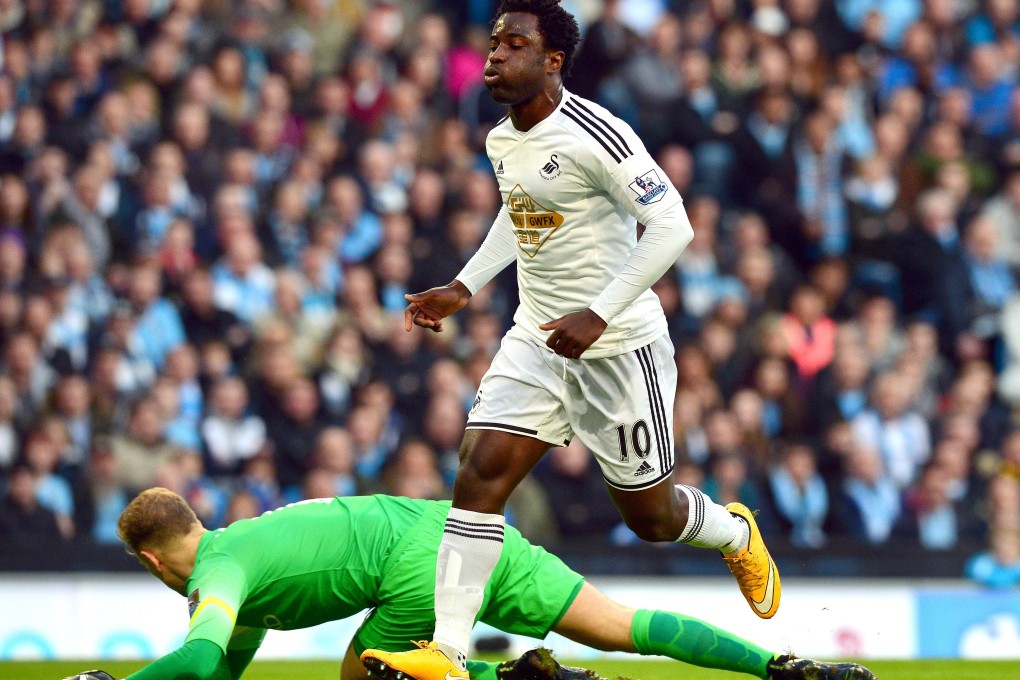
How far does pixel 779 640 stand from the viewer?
33.7 ft

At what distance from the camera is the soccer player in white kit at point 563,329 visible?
5.53m

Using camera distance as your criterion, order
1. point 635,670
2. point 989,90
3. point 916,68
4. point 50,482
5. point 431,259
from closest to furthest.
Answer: point 635,670 < point 50,482 < point 431,259 < point 989,90 < point 916,68

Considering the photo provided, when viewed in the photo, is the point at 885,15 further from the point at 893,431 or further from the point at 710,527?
the point at 710,527

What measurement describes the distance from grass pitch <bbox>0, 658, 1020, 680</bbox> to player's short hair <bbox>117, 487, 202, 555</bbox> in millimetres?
1958

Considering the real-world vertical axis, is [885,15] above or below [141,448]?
above

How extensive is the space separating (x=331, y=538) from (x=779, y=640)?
5078 mm

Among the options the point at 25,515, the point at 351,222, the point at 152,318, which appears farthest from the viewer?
the point at 351,222

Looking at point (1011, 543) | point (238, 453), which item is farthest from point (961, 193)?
point (238, 453)

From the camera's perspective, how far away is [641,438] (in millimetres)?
5832

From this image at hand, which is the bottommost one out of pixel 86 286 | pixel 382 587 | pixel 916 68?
pixel 382 587

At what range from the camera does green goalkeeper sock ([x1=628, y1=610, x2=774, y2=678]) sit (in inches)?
232

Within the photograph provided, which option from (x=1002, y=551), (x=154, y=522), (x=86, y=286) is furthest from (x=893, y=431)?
(x=154, y=522)

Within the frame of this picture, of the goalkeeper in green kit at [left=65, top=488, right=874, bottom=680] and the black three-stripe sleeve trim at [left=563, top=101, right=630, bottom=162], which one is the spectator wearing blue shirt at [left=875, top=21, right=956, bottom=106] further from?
the goalkeeper in green kit at [left=65, top=488, right=874, bottom=680]

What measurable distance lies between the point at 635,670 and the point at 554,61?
11.7 feet
